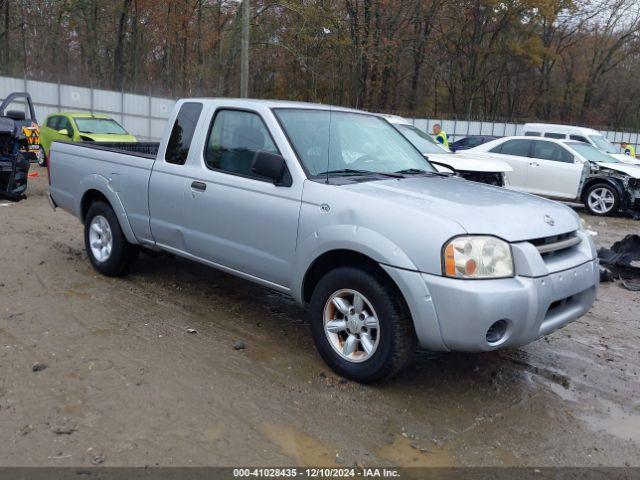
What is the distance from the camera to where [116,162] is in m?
5.95

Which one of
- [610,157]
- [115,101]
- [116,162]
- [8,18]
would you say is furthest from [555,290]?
[8,18]

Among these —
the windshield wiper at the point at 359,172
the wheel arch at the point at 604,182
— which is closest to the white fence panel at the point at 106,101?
the wheel arch at the point at 604,182

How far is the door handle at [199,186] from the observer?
495 centimetres

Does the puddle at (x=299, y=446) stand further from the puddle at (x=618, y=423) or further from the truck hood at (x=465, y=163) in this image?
the truck hood at (x=465, y=163)

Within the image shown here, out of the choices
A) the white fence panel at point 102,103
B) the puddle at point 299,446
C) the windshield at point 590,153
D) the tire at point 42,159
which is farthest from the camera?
the white fence panel at point 102,103

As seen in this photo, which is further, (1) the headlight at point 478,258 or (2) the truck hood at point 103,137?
(2) the truck hood at point 103,137

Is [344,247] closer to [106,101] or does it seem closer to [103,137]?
[103,137]

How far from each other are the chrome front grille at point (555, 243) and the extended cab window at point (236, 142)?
1.98m

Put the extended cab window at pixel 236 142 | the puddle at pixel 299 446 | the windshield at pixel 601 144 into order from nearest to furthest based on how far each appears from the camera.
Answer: the puddle at pixel 299 446
the extended cab window at pixel 236 142
the windshield at pixel 601 144

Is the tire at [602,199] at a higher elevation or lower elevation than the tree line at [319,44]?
lower

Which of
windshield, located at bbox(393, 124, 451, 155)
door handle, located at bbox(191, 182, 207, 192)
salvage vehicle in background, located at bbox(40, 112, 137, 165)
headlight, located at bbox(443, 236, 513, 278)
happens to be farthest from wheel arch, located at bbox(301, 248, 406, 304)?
salvage vehicle in background, located at bbox(40, 112, 137, 165)

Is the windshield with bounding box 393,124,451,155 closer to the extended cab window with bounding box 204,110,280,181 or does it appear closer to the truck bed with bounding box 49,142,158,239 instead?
the truck bed with bounding box 49,142,158,239

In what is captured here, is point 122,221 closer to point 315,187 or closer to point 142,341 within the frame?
point 142,341

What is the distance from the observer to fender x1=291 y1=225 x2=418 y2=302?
3705 millimetres
